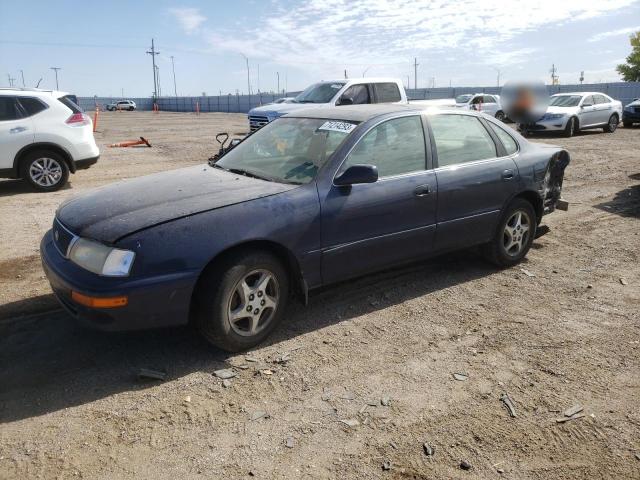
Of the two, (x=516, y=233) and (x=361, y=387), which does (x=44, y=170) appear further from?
(x=361, y=387)

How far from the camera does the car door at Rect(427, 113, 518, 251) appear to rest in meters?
4.73

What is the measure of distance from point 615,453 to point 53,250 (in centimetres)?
361

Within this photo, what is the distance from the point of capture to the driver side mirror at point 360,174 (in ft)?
12.9

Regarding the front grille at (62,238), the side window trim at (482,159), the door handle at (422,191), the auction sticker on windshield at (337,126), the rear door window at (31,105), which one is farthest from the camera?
the rear door window at (31,105)

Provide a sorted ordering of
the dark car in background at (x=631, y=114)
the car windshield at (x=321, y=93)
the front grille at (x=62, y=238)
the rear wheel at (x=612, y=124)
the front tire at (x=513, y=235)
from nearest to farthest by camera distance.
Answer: the front grille at (x=62, y=238)
the front tire at (x=513, y=235)
the car windshield at (x=321, y=93)
the rear wheel at (x=612, y=124)
the dark car in background at (x=631, y=114)

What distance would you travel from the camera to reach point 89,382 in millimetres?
3381

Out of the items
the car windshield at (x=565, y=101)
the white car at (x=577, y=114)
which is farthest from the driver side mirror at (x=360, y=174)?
the car windshield at (x=565, y=101)

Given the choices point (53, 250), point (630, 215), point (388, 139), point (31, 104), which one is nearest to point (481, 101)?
point (630, 215)

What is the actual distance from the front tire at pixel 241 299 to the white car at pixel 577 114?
16477 mm

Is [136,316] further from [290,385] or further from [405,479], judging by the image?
[405,479]

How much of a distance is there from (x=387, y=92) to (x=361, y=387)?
1111cm

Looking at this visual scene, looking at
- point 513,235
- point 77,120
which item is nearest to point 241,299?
point 513,235

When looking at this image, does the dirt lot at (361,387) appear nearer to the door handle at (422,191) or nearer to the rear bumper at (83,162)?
the door handle at (422,191)

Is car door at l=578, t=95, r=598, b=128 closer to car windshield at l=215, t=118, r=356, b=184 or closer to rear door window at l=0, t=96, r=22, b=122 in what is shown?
rear door window at l=0, t=96, r=22, b=122
